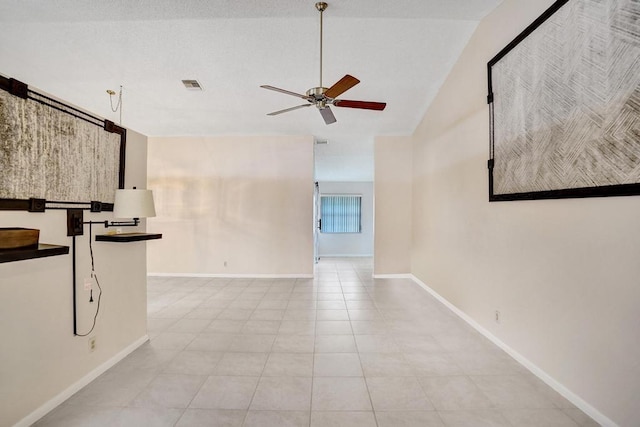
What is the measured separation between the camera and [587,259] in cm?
179

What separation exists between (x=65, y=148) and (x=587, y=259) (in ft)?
11.5

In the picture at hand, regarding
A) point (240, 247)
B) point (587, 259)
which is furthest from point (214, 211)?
point (587, 259)

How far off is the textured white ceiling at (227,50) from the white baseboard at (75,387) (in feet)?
10.1

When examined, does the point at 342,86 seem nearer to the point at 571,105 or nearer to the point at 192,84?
the point at 571,105

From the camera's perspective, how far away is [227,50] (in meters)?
3.22

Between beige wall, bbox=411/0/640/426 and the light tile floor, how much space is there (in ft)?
0.89

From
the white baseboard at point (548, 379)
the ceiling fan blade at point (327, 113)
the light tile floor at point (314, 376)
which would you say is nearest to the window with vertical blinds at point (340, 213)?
the light tile floor at point (314, 376)

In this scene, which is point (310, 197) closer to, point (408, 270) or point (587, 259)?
point (408, 270)

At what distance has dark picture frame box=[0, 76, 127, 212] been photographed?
1.56m

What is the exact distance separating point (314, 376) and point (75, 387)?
66.3 inches

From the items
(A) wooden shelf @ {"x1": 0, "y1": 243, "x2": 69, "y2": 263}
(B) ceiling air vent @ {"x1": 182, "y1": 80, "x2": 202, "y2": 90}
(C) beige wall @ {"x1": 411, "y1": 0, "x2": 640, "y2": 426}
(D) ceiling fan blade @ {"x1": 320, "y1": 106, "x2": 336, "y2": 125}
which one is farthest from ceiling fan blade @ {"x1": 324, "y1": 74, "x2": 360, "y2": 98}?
(B) ceiling air vent @ {"x1": 182, "y1": 80, "x2": 202, "y2": 90}

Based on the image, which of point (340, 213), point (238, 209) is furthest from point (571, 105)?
point (340, 213)

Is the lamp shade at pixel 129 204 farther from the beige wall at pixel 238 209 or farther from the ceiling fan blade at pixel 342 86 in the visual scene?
the beige wall at pixel 238 209

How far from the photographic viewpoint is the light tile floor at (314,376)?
5.77ft
